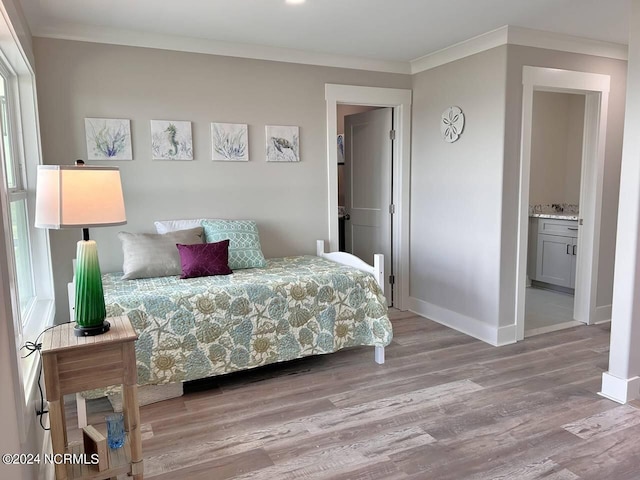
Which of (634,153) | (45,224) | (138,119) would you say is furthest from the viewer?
(138,119)

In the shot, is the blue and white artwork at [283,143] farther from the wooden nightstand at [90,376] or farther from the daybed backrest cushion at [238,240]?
the wooden nightstand at [90,376]

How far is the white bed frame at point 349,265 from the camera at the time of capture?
2.61m

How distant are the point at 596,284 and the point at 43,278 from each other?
14.9 ft

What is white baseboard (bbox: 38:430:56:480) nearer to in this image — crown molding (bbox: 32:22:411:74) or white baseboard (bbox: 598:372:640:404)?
crown molding (bbox: 32:22:411:74)

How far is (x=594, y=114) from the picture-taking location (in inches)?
160

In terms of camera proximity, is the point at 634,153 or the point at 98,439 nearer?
the point at 98,439

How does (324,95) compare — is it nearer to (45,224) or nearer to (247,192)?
(247,192)

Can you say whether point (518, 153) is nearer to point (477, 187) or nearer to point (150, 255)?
point (477, 187)

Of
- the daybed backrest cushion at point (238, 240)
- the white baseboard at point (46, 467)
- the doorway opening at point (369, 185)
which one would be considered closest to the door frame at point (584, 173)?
the doorway opening at point (369, 185)

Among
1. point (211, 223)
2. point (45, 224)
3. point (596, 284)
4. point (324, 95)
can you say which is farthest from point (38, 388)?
point (596, 284)

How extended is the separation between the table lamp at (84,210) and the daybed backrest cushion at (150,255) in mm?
1273

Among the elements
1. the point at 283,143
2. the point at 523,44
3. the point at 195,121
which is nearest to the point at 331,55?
the point at 283,143

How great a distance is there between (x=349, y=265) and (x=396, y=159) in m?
1.42

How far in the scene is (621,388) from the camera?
109 inches
